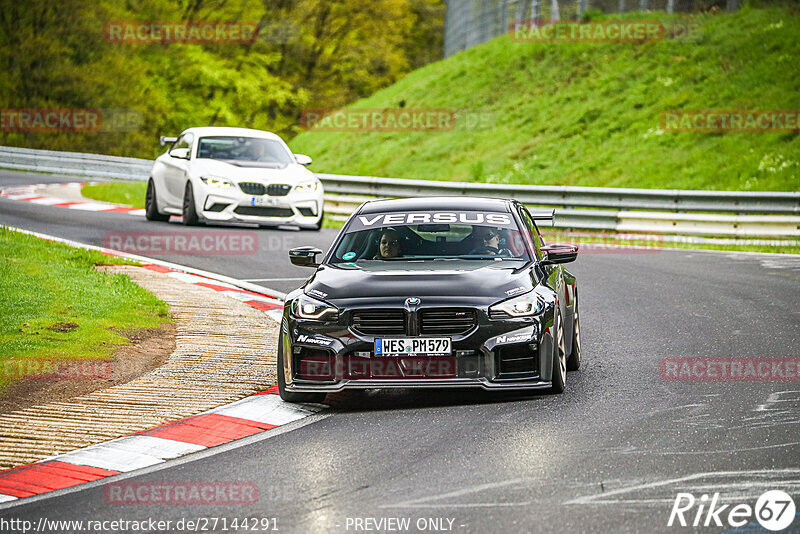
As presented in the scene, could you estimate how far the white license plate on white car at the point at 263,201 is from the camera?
2023 centimetres

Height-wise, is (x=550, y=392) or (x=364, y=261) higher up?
(x=364, y=261)

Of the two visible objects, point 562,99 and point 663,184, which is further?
point 562,99

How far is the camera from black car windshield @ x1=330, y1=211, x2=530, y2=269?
9461 millimetres

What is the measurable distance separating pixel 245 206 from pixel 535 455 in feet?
45.3

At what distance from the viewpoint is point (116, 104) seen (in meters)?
53.1

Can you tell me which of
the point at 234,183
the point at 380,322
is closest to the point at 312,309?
the point at 380,322

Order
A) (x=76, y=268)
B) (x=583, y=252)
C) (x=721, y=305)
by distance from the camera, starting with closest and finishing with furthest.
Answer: (x=721, y=305)
(x=76, y=268)
(x=583, y=252)

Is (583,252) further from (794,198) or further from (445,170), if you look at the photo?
(445,170)

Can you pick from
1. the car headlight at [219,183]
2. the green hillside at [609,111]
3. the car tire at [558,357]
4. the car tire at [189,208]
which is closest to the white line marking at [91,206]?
the car tire at [189,208]

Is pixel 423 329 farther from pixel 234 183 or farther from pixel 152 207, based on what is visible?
pixel 152 207

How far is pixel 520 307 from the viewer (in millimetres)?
8352

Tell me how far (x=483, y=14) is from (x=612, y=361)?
117ft

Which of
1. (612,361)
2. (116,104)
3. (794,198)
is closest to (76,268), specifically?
(612,361)

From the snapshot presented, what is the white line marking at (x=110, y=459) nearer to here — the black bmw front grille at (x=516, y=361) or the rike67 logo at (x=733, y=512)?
the black bmw front grille at (x=516, y=361)
